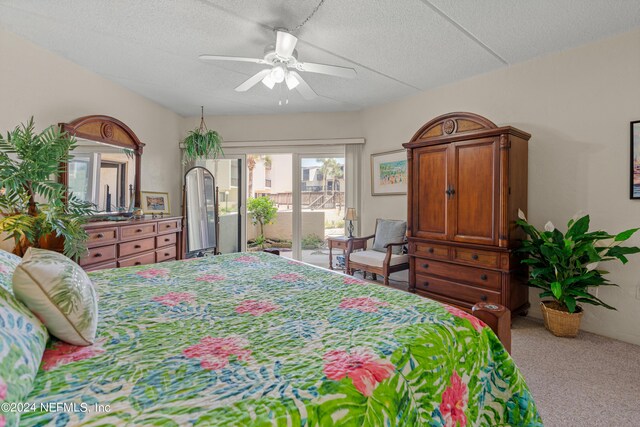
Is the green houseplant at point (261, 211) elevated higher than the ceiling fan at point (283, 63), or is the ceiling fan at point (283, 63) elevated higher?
the ceiling fan at point (283, 63)

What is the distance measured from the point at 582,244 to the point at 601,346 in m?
0.81

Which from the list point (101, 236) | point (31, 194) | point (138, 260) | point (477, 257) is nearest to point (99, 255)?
point (101, 236)

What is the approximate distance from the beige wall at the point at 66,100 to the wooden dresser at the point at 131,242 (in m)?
0.68

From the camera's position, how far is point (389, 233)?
426cm

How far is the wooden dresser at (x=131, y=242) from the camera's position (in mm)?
2872

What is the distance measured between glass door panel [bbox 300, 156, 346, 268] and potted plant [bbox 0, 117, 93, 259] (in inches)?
132

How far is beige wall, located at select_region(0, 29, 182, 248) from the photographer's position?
105 inches

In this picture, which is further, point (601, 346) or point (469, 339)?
point (601, 346)

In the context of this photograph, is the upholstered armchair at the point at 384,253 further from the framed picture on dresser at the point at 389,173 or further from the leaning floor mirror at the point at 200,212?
the leaning floor mirror at the point at 200,212

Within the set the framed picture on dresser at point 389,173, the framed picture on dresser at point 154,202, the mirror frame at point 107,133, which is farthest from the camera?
the framed picture on dresser at point 389,173

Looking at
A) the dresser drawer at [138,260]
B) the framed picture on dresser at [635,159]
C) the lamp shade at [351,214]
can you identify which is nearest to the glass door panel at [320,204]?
the lamp shade at [351,214]

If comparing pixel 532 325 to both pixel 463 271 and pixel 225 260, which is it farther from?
pixel 225 260

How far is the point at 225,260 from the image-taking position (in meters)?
2.22

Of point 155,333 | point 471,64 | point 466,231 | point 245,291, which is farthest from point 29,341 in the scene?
point 471,64
